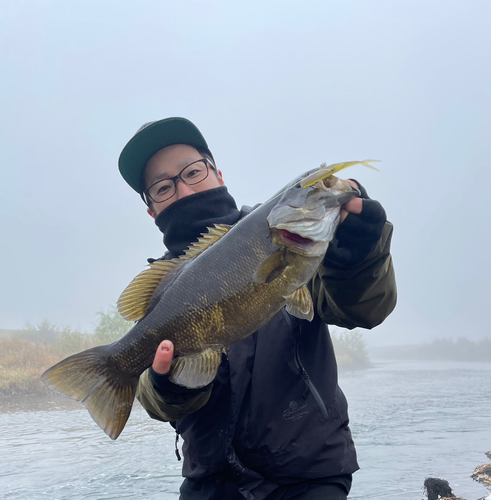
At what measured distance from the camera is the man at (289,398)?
7.95 feet

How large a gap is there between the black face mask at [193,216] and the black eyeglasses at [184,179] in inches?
10.5

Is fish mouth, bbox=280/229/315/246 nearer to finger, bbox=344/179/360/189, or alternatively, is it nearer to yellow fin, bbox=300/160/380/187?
yellow fin, bbox=300/160/380/187

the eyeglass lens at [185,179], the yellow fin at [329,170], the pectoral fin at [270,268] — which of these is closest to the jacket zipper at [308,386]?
the pectoral fin at [270,268]

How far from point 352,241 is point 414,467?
6.71 m

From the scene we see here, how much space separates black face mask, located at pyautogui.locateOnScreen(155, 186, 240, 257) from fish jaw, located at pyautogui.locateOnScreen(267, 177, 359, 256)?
111 centimetres

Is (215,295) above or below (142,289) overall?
below

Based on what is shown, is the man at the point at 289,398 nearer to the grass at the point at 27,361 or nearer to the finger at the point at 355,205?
the finger at the point at 355,205

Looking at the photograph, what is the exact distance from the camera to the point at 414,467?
741cm

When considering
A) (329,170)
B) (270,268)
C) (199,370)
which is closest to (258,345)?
(199,370)

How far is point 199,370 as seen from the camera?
8.02ft

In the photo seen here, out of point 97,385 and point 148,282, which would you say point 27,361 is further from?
point 148,282

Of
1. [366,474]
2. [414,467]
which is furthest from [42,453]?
[414,467]

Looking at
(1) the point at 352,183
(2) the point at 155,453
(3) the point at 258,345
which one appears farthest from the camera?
(2) the point at 155,453

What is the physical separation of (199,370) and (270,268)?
2.31ft
